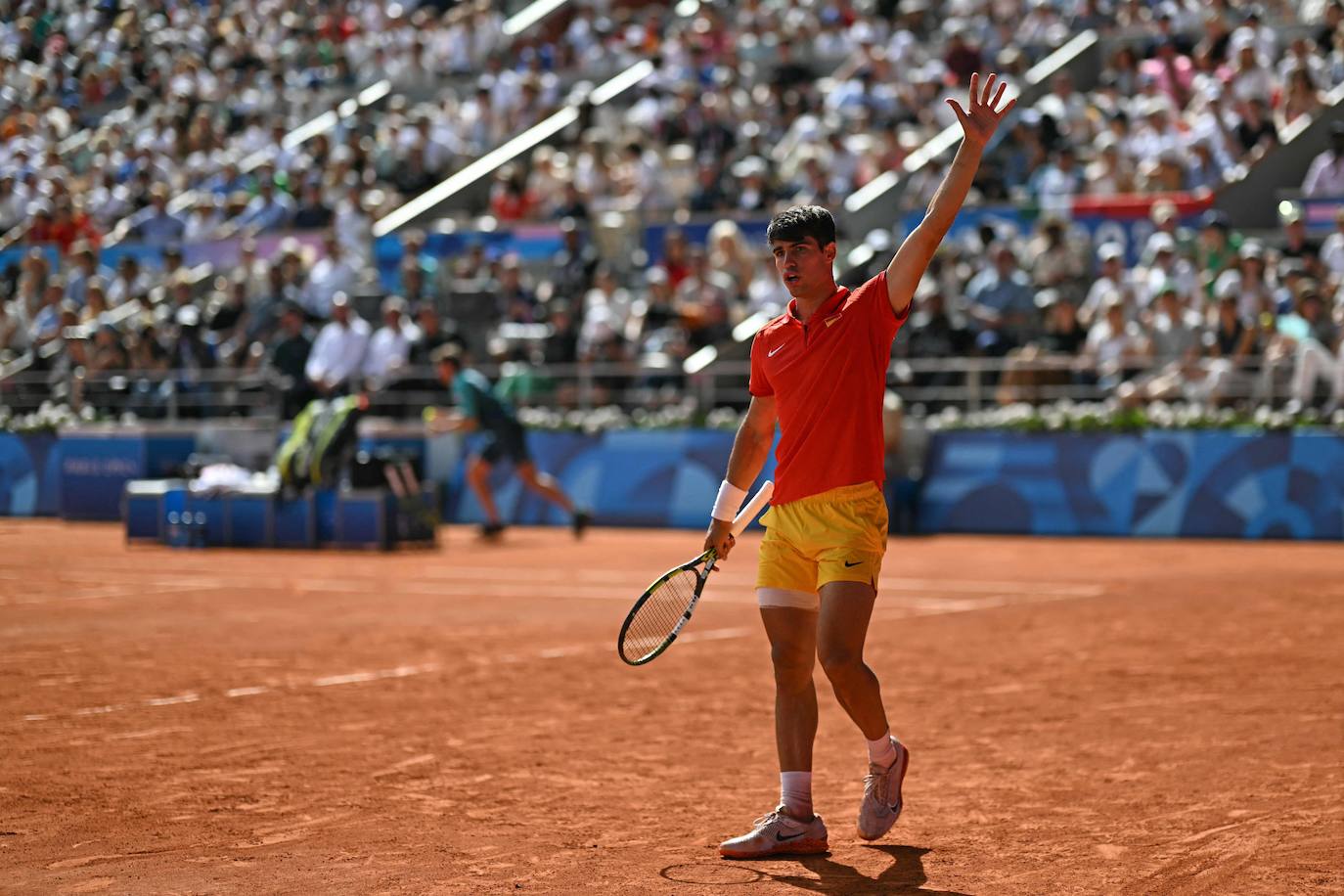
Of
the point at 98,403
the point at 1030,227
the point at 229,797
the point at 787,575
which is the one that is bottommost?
the point at 229,797

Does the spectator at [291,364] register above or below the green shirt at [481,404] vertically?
above

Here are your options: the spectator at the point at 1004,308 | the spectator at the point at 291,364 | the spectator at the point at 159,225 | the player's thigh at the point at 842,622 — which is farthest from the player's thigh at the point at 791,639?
the spectator at the point at 159,225

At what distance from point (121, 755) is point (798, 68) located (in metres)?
20.8

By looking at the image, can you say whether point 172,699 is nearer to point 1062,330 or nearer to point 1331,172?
point 1062,330

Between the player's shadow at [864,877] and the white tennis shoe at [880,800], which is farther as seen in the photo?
the white tennis shoe at [880,800]

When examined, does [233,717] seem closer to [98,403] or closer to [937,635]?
[937,635]

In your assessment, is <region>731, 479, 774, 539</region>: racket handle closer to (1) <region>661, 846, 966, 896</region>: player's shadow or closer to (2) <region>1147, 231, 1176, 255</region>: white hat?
(1) <region>661, 846, 966, 896</region>: player's shadow

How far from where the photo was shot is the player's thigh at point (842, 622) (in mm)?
6188

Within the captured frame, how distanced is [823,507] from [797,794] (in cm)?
94

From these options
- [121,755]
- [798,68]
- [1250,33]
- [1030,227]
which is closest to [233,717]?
[121,755]

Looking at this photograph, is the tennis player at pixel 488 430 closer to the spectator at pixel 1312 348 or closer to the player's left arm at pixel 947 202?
the spectator at pixel 1312 348

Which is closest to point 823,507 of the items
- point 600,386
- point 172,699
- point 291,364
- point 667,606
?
point 667,606

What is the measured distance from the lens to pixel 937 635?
12.4m

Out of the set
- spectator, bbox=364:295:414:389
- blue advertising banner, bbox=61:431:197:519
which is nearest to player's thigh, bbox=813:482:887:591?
spectator, bbox=364:295:414:389
